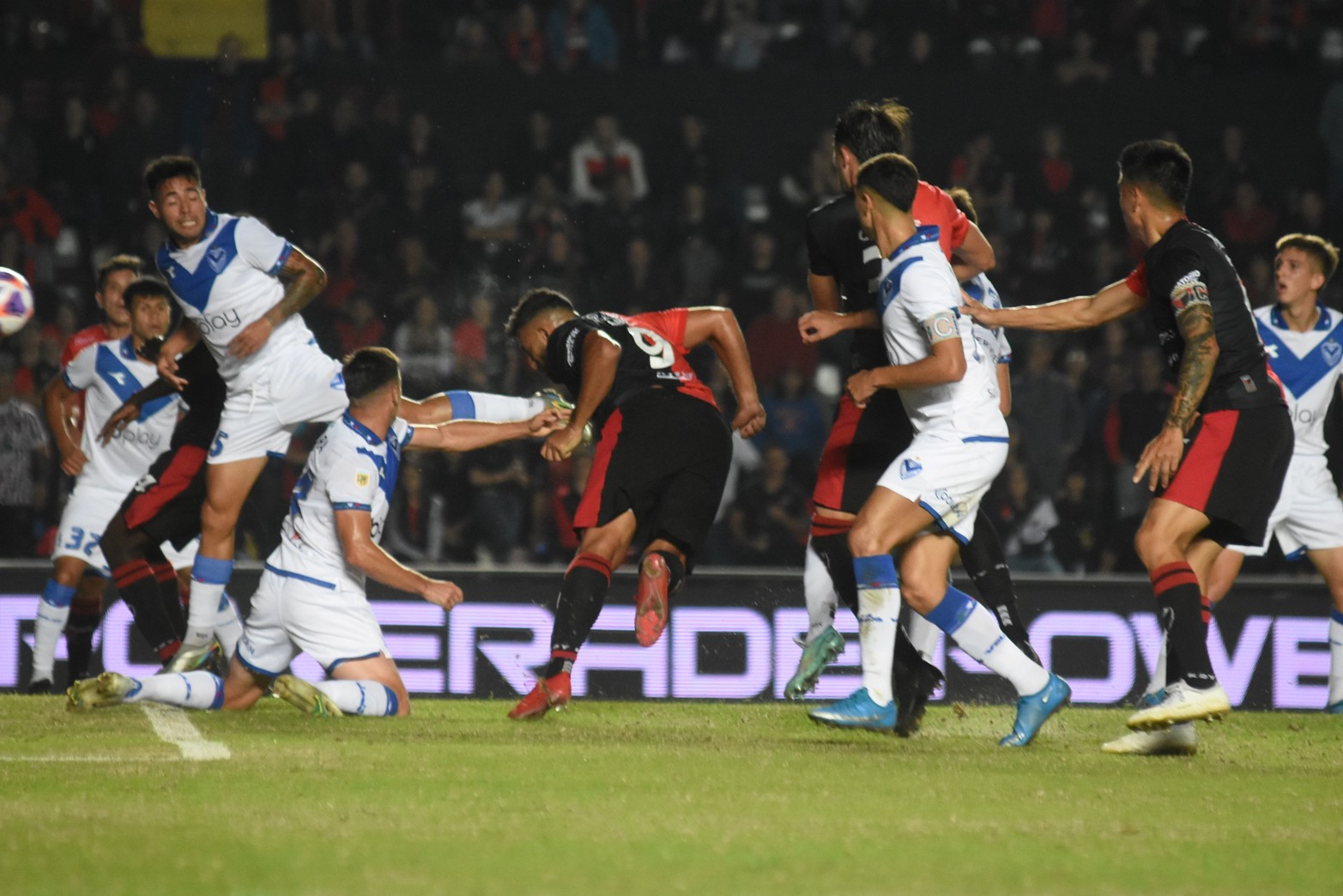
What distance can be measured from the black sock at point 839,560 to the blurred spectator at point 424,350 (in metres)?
6.07

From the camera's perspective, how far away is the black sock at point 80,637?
7961 millimetres

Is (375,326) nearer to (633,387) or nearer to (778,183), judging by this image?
(778,183)

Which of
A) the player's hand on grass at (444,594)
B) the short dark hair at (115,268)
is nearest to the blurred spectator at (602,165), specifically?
the short dark hair at (115,268)

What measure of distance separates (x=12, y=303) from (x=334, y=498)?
1.93 metres

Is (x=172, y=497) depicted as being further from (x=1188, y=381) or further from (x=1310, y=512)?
(x=1310, y=512)

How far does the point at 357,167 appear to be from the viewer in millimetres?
12695

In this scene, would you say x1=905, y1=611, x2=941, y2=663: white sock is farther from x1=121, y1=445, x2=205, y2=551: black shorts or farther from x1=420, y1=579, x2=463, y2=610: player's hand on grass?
x1=121, y1=445, x2=205, y2=551: black shorts

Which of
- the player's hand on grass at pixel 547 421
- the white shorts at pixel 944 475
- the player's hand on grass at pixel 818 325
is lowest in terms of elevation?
the white shorts at pixel 944 475

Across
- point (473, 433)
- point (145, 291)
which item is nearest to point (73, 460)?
point (145, 291)

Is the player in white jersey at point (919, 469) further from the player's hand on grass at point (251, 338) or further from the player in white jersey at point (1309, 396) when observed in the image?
the player's hand on grass at point (251, 338)

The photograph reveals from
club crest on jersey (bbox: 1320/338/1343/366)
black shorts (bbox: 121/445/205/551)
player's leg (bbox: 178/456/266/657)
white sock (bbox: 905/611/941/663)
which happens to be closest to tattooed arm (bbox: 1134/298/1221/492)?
white sock (bbox: 905/611/941/663)

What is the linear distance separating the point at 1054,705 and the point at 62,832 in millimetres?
3200

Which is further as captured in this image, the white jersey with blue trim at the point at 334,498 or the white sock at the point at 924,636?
the white sock at the point at 924,636

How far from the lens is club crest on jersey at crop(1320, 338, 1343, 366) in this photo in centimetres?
745
